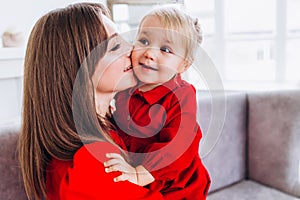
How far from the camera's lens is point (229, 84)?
91.3 inches

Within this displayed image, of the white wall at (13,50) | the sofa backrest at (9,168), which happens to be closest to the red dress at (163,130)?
the sofa backrest at (9,168)

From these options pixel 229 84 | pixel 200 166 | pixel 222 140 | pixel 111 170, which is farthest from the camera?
pixel 229 84

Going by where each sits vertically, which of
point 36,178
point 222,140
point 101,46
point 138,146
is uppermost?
point 101,46

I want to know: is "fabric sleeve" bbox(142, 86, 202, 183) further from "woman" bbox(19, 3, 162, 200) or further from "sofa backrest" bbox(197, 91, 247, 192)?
"sofa backrest" bbox(197, 91, 247, 192)

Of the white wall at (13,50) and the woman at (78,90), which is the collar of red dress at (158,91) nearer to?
the woman at (78,90)

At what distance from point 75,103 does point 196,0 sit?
6.44 ft

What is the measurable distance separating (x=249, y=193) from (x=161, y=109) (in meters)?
1.06

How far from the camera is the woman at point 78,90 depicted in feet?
2.00

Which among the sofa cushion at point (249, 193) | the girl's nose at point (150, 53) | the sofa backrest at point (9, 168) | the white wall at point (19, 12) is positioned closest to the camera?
the girl's nose at point (150, 53)

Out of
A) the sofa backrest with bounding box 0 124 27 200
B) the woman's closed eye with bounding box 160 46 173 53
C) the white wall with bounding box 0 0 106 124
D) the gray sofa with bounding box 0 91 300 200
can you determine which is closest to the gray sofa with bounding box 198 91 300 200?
the gray sofa with bounding box 0 91 300 200

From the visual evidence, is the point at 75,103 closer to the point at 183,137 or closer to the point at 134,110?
the point at 134,110

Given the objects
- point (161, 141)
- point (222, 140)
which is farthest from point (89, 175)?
point (222, 140)

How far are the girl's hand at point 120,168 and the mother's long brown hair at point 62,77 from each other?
5cm

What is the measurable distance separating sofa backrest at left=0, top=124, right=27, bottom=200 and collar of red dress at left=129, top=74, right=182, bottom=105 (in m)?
0.44
